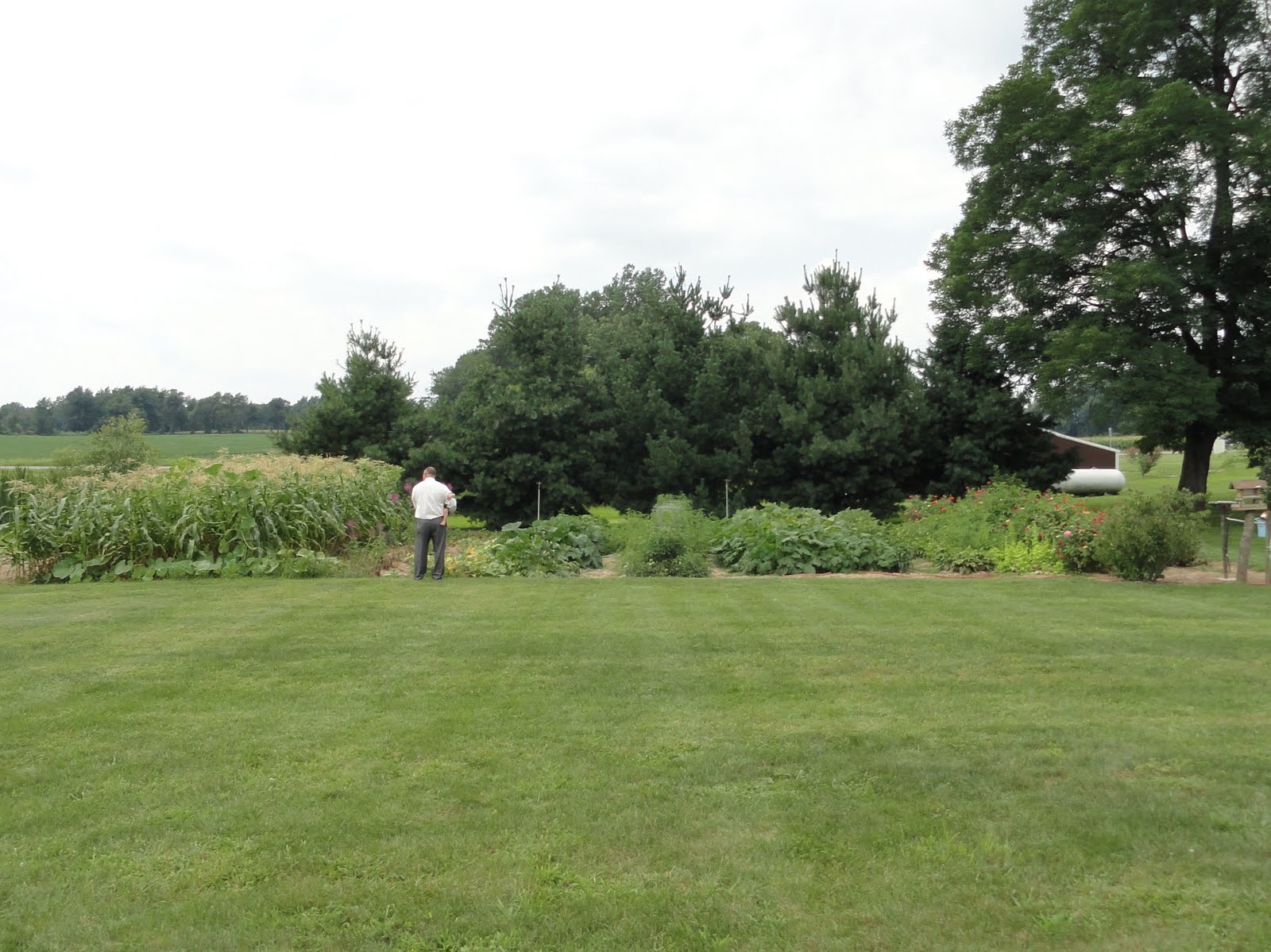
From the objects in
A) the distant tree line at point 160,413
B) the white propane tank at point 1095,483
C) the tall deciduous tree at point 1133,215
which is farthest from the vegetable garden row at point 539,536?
the distant tree line at point 160,413

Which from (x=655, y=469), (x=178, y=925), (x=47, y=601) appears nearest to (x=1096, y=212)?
(x=655, y=469)

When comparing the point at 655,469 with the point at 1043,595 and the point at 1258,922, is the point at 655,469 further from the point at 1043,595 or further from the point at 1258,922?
the point at 1258,922

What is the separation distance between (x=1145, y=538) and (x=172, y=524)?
12.4 m

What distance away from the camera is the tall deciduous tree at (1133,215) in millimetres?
20234

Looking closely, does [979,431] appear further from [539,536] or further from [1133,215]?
[539,536]

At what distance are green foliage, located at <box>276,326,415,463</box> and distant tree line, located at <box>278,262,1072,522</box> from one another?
0.23 metres

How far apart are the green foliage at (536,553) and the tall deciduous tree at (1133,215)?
12632 millimetres

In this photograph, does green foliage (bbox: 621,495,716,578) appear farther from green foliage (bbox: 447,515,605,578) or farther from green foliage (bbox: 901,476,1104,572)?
green foliage (bbox: 901,476,1104,572)

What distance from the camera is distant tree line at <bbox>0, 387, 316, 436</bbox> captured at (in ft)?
250

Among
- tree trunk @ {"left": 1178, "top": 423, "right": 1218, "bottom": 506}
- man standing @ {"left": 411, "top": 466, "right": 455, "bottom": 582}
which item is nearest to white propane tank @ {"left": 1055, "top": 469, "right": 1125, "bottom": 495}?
tree trunk @ {"left": 1178, "top": 423, "right": 1218, "bottom": 506}

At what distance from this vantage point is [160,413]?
7606 centimetres

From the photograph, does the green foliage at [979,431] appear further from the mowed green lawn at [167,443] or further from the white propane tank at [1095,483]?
the mowed green lawn at [167,443]

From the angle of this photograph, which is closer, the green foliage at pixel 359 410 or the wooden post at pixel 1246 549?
the wooden post at pixel 1246 549

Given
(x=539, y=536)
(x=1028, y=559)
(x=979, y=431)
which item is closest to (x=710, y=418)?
(x=979, y=431)
